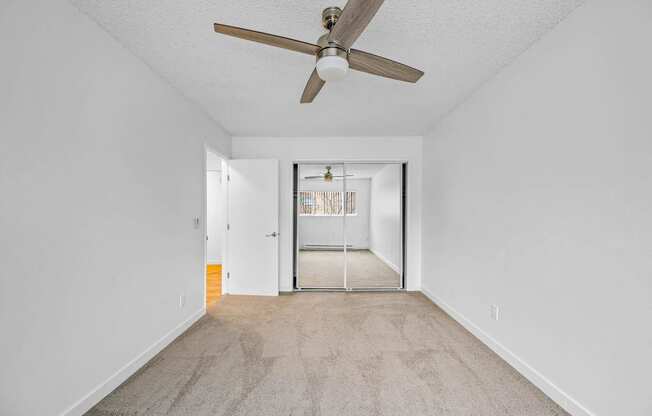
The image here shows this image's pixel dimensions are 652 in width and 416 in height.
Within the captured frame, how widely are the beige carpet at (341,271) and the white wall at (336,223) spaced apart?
18 centimetres

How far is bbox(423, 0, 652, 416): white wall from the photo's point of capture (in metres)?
1.39

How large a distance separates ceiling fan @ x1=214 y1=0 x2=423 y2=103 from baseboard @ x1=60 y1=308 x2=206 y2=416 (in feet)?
7.38

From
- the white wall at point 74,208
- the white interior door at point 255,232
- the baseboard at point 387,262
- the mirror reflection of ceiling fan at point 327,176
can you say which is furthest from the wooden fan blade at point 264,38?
the baseboard at point 387,262

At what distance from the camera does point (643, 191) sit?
4.44 ft

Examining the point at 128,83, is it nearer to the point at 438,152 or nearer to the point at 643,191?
the point at 643,191

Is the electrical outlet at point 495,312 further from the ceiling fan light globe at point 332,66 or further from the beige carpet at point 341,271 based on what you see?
the ceiling fan light globe at point 332,66

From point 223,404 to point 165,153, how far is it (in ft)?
6.73

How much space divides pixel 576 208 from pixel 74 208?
293cm

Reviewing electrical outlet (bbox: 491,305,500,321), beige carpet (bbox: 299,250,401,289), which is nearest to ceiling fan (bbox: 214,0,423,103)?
electrical outlet (bbox: 491,305,500,321)

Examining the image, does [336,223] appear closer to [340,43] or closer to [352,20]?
[340,43]

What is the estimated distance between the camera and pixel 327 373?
2.18 m

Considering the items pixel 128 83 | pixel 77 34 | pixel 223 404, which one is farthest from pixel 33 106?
pixel 223 404

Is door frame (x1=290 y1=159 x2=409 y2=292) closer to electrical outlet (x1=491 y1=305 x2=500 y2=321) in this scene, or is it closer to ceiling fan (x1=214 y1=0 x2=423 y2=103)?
electrical outlet (x1=491 y1=305 x2=500 y2=321)

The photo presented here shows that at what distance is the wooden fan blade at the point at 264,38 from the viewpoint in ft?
4.56
